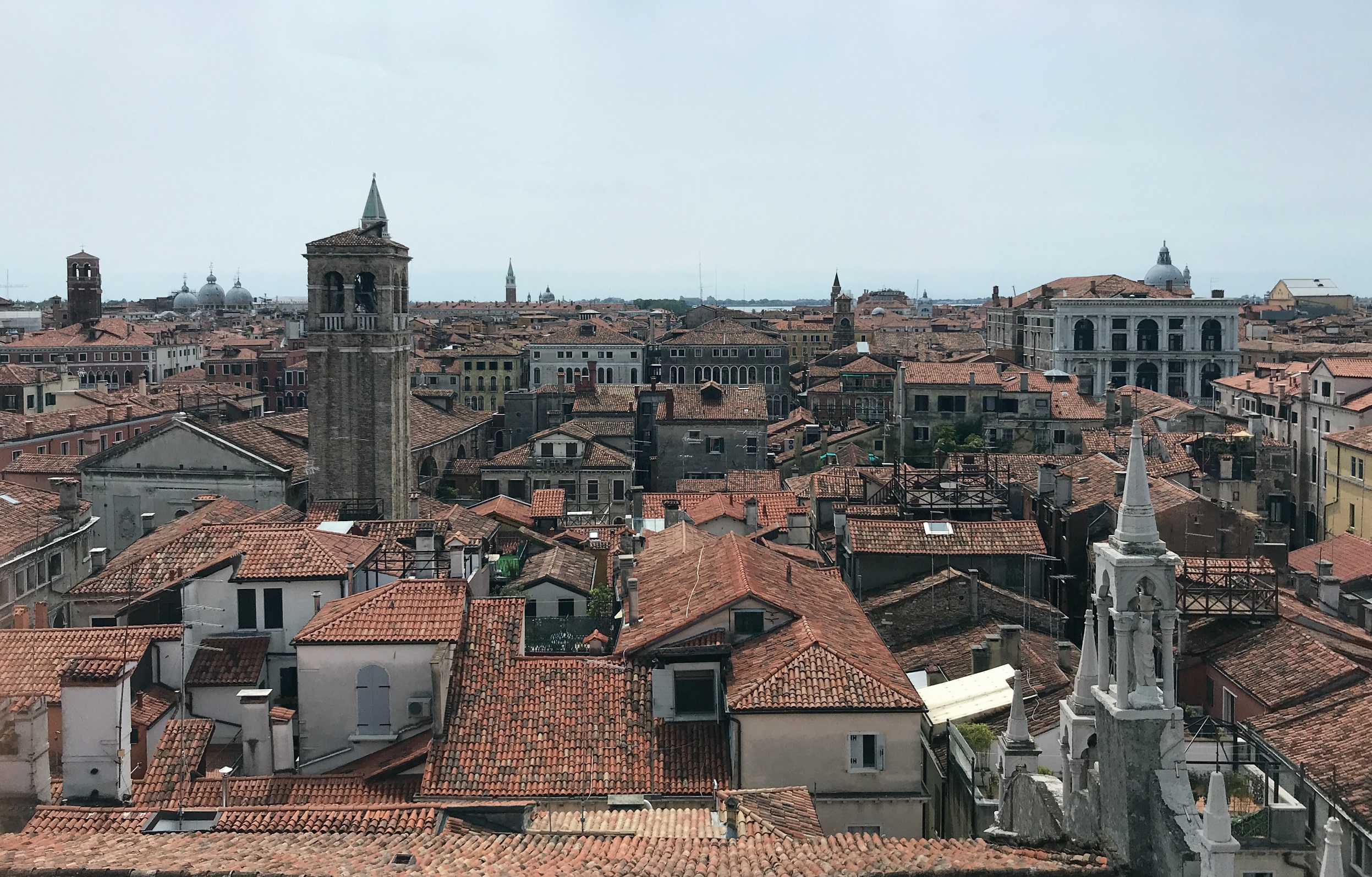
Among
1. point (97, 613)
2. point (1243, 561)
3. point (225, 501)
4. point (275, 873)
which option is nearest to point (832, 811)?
point (275, 873)

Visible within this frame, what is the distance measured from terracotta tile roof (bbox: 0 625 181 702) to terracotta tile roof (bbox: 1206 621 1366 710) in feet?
53.9

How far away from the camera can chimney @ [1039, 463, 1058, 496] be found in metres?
34.1

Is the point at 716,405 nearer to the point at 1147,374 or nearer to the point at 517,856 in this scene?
the point at 1147,374

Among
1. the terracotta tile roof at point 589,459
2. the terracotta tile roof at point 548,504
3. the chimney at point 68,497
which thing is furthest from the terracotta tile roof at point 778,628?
the terracotta tile roof at point 589,459

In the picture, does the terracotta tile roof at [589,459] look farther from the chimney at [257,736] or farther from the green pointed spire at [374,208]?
the chimney at [257,736]

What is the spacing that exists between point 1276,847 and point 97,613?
2061 centimetres

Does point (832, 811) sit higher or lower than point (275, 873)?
lower

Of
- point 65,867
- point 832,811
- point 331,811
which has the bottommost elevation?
point 832,811

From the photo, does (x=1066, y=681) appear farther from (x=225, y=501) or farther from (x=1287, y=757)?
(x=225, y=501)

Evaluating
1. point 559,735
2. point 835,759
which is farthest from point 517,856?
point 835,759

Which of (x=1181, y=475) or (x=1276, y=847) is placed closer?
(x=1276, y=847)

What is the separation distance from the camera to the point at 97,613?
2534 cm

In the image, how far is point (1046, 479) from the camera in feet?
113

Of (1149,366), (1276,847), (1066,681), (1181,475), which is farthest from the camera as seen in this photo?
(1149,366)
